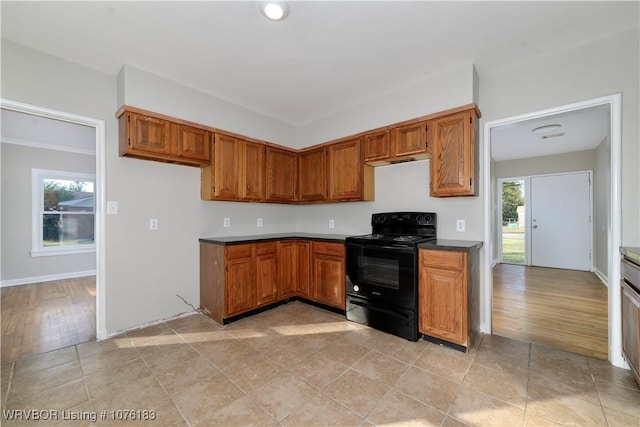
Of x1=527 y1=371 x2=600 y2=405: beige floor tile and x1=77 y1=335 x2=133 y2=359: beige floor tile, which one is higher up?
x1=77 y1=335 x2=133 y2=359: beige floor tile

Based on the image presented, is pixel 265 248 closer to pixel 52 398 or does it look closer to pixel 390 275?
pixel 390 275

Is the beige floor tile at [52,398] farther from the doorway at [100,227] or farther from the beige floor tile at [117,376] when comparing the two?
the doorway at [100,227]

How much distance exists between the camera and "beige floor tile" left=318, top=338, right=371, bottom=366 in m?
2.19

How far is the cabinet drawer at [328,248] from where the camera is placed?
314 cm

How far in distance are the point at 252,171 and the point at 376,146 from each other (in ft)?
5.17

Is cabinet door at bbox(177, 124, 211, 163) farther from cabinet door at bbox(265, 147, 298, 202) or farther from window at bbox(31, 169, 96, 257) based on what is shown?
window at bbox(31, 169, 96, 257)

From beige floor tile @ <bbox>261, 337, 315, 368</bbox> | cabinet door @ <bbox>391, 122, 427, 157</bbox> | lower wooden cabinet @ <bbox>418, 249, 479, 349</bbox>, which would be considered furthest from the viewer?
cabinet door @ <bbox>391, 122, 427, 157</bbox>

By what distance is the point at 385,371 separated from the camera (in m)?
2.02

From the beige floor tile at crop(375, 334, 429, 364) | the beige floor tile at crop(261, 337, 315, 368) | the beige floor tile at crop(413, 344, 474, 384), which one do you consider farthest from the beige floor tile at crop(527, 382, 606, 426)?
the beige floor tile at crop(261, 337, 315, 368)

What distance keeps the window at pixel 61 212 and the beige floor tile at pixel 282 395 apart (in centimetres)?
557

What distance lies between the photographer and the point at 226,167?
3.21 metres

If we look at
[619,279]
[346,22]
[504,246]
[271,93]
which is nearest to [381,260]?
[619,279]

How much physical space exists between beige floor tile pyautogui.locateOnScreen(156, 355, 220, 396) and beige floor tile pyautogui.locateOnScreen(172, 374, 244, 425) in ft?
0.17

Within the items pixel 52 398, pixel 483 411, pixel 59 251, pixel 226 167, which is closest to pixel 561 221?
pixel 483 411
